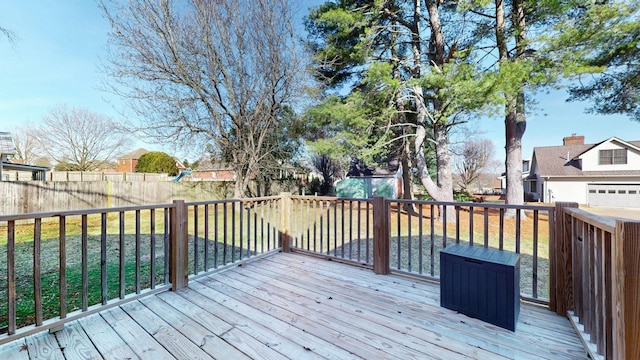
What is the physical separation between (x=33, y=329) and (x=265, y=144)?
7.59 meters

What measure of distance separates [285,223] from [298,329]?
215 cm

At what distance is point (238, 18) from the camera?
24.6 ft

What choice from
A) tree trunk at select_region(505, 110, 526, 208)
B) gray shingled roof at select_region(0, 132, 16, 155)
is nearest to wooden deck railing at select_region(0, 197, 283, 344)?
gray shingled roof at select_region(0, 132, 16, 155)

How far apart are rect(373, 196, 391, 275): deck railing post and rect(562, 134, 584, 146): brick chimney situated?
22.1 m

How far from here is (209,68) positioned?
7492 millimetres

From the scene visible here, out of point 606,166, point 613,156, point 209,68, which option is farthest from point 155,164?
point 613,156

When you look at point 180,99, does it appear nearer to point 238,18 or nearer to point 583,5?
point 238,18

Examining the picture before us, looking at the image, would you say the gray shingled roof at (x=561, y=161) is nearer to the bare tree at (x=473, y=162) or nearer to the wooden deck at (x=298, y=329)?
the bare tree at (x=473, y=162)

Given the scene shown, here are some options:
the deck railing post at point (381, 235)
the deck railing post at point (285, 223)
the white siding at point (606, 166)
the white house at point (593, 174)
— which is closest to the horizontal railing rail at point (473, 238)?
the deck railing post at point (381, 235)

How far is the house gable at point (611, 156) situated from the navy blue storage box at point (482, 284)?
730 inches

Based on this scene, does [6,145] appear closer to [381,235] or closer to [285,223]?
[285,223]

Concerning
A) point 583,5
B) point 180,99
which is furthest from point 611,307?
point 180,99

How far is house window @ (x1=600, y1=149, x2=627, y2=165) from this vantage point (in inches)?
549

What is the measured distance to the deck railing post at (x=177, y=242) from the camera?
2.66m
